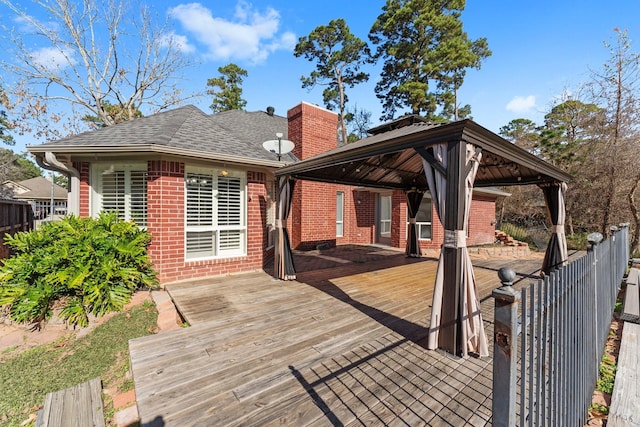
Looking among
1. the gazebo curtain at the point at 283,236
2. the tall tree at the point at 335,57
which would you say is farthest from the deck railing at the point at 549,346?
the tall tree at the point at 335,57

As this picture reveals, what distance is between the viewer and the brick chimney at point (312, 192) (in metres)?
9.94

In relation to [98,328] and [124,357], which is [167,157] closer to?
[98,328]

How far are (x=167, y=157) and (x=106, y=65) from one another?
14.6 meters

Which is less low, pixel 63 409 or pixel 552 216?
pixel 552 216

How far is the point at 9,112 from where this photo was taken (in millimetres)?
14258

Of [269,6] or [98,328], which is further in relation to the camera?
[269,6]

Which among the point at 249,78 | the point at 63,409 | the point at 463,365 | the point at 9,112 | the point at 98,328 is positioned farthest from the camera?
Result: the point at 249,78

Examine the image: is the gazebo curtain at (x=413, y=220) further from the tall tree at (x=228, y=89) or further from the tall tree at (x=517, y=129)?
the tall tree at (x=228, y=89)

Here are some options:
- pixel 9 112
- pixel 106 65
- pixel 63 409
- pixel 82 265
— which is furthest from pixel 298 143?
pixel 9 112

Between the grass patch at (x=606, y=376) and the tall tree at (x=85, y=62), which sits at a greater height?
the tall tree at (x=85, y=62)

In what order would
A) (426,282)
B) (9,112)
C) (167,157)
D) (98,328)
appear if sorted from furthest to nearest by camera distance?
1. (9,112)
2. (426,282)
3. (167,157)
4. (98,328)

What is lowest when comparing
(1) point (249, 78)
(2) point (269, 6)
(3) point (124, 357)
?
(3) point (124, 357)

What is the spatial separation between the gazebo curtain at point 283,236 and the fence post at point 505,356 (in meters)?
4.99

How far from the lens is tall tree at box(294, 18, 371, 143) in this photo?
17734 mm
